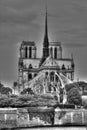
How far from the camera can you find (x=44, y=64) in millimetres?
155625

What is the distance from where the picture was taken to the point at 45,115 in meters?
57.8

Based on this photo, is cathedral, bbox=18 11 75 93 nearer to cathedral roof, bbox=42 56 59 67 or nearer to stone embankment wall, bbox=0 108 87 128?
cathedral roof, bbox=42 56 59 67

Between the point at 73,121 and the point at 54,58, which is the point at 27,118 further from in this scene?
the point at 54,58

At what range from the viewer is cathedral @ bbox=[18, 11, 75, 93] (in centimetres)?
15038

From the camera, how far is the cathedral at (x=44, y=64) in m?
150

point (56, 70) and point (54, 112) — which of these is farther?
point (56, 70)

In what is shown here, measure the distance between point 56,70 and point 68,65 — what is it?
10.2 m

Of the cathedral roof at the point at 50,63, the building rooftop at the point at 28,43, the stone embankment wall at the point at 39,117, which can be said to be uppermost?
the building rooftop at the point at 28,43

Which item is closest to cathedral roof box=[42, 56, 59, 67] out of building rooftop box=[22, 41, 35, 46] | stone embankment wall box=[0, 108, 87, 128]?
building rooftop box=[22, 41, 35, 46]

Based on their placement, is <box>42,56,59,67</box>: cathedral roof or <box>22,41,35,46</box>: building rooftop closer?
<box>42,56,59,67</box>: cathedral roof

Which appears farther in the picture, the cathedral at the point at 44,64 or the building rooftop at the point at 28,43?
the building rooftop at the point at 28,43

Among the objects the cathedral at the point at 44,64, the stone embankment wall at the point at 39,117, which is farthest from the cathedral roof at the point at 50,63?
the stone embankment wall at the point at 39,117

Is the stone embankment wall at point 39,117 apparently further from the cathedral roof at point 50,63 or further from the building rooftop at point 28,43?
the building rooftop at point 28,43

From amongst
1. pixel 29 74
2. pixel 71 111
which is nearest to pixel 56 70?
pixel 29 74
